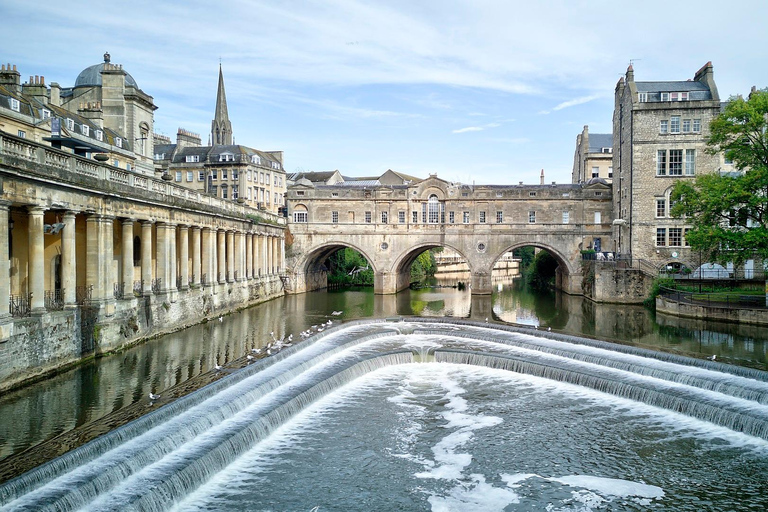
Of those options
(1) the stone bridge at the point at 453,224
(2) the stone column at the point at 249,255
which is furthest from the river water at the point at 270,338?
(1) the stone bridge at the point at 453,224

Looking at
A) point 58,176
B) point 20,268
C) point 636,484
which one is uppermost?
point 58,176

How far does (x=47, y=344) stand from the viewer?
55.3 feet

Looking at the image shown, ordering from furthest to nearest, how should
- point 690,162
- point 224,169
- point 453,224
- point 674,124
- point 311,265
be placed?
point 224,169 < point 311,265 < point 453,224 < point 690,162 < point 674,124

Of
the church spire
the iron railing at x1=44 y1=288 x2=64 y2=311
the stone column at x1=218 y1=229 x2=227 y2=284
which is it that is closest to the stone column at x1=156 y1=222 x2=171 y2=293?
the iron railing at x1=44 y1=288 x2=64 y2=311

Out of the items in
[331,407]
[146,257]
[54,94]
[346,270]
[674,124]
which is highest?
[54,94]

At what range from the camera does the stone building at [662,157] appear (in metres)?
39.4

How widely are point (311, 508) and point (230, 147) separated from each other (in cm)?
6045

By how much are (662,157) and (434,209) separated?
1643 centimetres

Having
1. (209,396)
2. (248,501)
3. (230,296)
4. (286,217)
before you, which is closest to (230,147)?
(286,217)

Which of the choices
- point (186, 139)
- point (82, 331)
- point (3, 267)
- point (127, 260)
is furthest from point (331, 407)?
point (186, 139)

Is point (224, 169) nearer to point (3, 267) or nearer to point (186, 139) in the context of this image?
point (186, 139)

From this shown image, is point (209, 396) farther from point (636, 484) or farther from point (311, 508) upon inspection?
point (636, 484)

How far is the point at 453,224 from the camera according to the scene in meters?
44.6

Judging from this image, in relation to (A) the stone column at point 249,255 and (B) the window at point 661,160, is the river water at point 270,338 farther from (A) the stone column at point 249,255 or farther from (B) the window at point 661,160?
(B) the window at point 661,160
